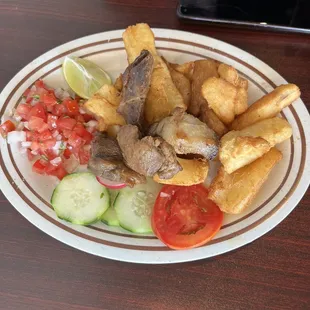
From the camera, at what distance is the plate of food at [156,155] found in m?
1.64

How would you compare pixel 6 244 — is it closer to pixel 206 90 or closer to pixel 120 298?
pixel 120 298

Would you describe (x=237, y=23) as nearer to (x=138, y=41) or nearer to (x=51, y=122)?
(x=138, y=41)

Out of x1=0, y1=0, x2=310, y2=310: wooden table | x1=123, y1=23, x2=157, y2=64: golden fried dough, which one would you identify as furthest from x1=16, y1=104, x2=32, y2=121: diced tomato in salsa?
x1=123, y1=23, x2=157, y2=64: golden fried dough

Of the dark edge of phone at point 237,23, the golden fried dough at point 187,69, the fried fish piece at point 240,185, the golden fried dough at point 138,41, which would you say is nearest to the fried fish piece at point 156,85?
the golden fried dough at point 138,41

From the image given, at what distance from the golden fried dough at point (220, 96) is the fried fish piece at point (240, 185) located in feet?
0.75

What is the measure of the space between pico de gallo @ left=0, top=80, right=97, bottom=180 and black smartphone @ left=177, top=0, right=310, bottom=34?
30.7 inches

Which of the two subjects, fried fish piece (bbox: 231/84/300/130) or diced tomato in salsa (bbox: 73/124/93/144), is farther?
diced tomato in salsa (bbox: 73/124/93/144)

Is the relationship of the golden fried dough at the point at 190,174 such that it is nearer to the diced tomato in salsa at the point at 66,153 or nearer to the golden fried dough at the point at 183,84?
the golden fried dough at the point at 183,84

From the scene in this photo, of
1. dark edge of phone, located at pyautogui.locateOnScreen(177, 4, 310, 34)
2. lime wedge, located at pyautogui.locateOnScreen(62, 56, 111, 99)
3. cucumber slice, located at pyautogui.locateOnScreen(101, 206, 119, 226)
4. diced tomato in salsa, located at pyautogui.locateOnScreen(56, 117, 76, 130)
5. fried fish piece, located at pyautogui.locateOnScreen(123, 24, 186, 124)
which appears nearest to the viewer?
cucumber slice, located at pyautogui.locateOnScreen(101, 206, 119, 226)

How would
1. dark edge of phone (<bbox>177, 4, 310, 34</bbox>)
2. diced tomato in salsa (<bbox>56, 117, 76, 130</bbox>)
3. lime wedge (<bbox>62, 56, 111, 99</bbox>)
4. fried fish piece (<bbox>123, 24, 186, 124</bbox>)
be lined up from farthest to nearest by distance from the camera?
dark edge of phone (<bbox>177, 4, 310, 34</bbox>) → lime wedge (<bbox>62, 56, 111, 99</bbox>) → diced tomato in salsa (<bbox>56, 117, 76, 130</bbox>) → fried fish piece (<bbox>123, 24, 186, 124</bbox>)

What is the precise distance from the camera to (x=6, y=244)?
1.76 meters

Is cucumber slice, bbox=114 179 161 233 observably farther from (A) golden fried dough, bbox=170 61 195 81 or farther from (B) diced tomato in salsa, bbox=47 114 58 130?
(A) golden fried dough, bbox=170 61 195 81

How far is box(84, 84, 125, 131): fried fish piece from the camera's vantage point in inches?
73.7

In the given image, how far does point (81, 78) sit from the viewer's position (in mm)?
2074
